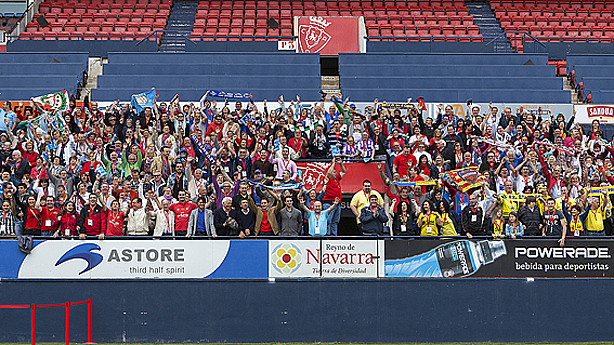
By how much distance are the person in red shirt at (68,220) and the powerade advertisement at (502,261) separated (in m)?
5.61

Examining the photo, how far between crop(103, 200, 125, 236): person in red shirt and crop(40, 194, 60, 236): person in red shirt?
94 centimetres

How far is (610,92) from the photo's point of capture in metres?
Result: 23.8

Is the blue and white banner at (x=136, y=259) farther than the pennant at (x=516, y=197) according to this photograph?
No

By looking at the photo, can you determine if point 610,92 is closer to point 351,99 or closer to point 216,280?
point 351,99

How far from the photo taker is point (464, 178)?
1602cm

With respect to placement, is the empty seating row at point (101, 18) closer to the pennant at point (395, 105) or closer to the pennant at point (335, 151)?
the pennant at point (395, 105)

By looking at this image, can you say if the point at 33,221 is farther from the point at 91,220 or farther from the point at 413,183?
the point at 413,183

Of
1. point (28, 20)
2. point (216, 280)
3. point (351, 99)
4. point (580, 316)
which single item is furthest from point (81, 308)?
point (28, 20)

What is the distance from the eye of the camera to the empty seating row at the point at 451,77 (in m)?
24.0

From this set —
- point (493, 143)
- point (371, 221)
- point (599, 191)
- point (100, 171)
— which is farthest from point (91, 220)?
point (599, 191)

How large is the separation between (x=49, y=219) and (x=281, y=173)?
4.74m

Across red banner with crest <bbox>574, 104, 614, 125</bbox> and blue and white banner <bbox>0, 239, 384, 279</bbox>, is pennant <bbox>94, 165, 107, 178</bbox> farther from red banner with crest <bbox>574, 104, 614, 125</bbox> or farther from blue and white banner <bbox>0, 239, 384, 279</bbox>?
red banner with crest <bbox>574, 104, 614, 125</bbox>

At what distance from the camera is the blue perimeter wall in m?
13.9

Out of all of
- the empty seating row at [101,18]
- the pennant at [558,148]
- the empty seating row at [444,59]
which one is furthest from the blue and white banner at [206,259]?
the empty seating row at [101,18]
